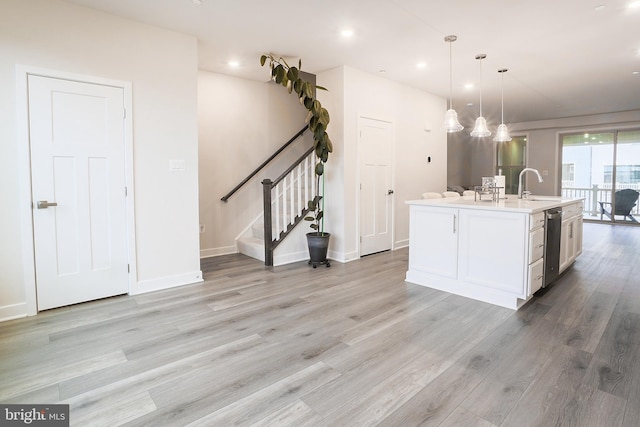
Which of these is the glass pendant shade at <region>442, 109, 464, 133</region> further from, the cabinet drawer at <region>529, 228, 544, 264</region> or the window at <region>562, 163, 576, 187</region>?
the window at <region>562, 163, 576, 187</region>

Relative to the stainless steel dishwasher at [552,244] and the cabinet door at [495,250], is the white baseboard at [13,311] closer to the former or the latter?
the cabinet door at [495,250]

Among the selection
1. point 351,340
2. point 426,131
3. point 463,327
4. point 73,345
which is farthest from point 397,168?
point 73,345

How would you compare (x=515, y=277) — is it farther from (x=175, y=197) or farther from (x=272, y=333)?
(x=175, y=197)

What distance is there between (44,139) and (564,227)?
5366 mm

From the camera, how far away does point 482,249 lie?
332 centimetres

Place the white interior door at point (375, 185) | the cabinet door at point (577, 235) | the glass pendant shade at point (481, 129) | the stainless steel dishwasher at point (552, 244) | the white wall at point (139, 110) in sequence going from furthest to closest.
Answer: the white interior door at point (375, 185) < the cabinet door at point (577, 235) < the glass pendant shade at point (481, 129) < the stainless steel dishwasher at point (552, 244) < the white wall at point (139, 110)

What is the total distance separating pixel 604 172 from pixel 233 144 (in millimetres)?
9261

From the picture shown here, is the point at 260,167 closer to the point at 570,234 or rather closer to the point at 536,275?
the point at 536,275

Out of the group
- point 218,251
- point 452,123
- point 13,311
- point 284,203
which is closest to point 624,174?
point 452,123

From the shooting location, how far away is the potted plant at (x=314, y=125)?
14.4ft

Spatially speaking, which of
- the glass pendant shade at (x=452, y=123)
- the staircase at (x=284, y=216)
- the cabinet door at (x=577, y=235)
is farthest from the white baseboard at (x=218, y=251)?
the cabinet door at (x=577, y=235)

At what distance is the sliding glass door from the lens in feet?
27.8

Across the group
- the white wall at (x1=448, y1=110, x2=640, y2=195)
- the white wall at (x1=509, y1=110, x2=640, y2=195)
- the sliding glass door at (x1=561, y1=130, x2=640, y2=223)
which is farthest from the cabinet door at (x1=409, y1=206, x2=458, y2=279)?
the sliding glass door at (x1=561, y1=130, x2=640, y2=223)

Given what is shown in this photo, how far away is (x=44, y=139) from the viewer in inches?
118
